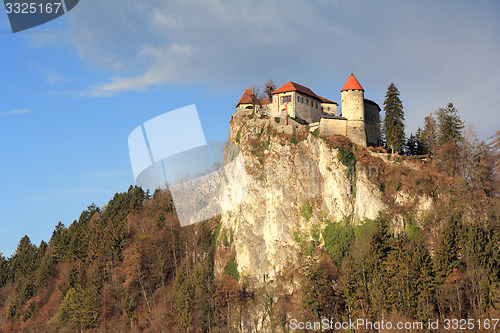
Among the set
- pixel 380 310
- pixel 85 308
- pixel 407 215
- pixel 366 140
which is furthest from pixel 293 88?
pixel 85 308

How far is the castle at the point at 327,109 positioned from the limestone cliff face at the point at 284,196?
104 inches

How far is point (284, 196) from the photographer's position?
6925 cm

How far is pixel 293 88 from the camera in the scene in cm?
7444

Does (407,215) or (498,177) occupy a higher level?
(498,177)

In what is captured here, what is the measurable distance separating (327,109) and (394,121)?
13578mm

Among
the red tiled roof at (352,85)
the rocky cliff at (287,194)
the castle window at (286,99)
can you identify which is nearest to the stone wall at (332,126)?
the rocky cliff at (287,194)

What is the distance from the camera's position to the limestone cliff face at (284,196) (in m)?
65.1

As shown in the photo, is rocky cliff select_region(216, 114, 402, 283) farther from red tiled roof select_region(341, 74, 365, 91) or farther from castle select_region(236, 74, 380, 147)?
red tiled roof select_region(341, 74, 365, 91)

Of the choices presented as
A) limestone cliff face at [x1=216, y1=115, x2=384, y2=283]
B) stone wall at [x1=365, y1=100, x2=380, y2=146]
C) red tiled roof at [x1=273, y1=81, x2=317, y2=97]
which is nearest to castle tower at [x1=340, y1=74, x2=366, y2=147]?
stone wall at [x1=365, y1=100, x2=380, y2=146]

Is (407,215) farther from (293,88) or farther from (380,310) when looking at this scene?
(293,88)

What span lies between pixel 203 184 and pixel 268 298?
3314cm

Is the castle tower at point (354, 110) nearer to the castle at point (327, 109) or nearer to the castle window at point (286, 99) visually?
the castle at point (327, 109)

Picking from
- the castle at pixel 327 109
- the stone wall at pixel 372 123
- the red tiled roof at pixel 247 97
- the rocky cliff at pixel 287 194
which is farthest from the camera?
the red tiled roof at pixel 247 97

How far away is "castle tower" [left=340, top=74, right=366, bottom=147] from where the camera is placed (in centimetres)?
6800
